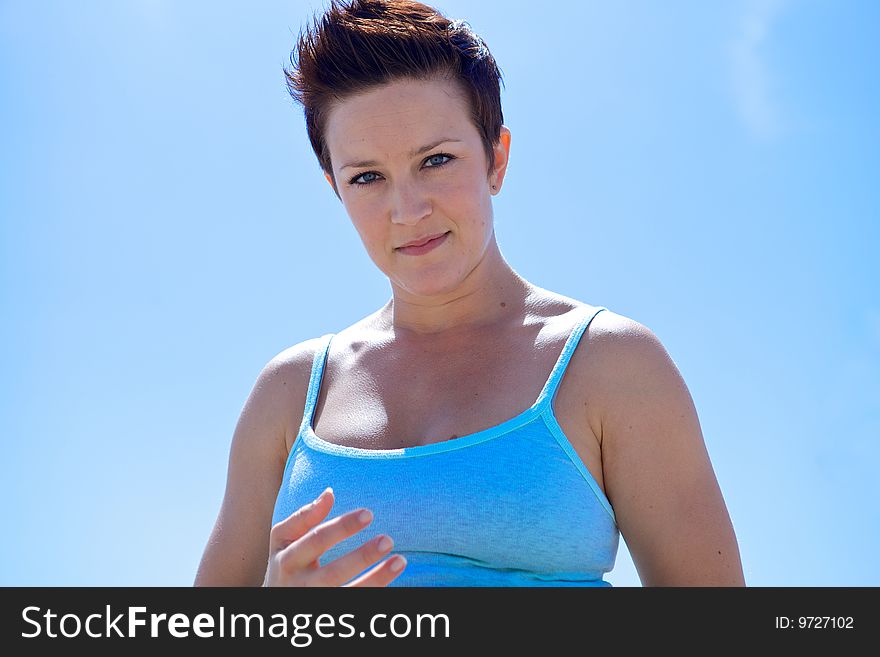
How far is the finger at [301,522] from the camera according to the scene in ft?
6.45

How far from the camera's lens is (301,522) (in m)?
2.02

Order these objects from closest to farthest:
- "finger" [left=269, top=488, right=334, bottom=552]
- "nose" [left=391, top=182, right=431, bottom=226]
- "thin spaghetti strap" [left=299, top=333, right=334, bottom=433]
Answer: "finger" [left=269, top=488, right=334, bottom=552]
"nose" [left=391, top=182, right=431, bottom=226]
"thin spaghetti strap" [left=299, top=333, right=334, bottom=433]

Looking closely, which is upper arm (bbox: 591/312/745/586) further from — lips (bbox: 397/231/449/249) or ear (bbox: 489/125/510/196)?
ear (bbox: 489/125/510/196)

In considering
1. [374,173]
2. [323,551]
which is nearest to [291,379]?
[374,173]

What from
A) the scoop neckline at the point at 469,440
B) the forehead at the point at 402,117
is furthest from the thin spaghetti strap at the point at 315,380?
the forehead at the point at 402,117

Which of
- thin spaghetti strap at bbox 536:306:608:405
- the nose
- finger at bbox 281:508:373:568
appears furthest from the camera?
the nose

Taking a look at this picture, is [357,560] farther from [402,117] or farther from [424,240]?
[402,117]

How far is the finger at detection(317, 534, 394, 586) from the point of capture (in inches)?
74.0

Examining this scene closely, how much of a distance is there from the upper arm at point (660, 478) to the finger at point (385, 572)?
30.0 inches

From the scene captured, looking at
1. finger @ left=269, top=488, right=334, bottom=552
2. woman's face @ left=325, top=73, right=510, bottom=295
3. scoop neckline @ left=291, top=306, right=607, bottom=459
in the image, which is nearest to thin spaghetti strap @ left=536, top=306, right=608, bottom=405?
scoop neckline @ left=291, top=306, right=607, bottom=459

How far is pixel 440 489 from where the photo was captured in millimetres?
2354
